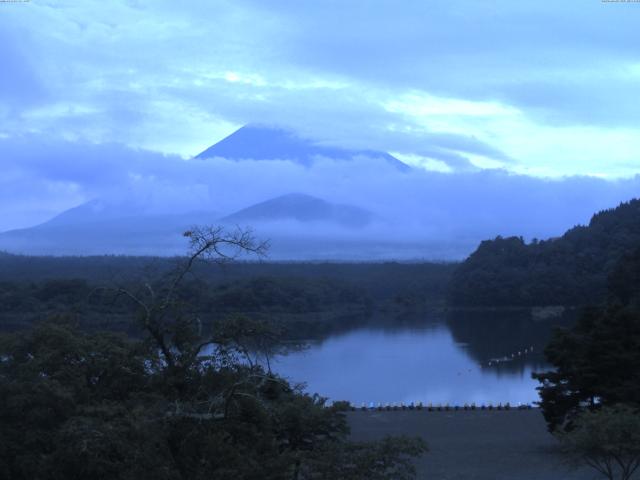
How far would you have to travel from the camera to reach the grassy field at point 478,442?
385 inches

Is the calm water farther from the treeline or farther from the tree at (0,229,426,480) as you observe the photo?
the tree at (0,229,426,480)

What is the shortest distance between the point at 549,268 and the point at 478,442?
37573mm

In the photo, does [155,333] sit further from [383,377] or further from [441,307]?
Result: [441,307]

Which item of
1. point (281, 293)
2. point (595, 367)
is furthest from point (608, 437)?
point (281, 293)

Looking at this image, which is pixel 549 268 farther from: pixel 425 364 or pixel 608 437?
pixel 608 437

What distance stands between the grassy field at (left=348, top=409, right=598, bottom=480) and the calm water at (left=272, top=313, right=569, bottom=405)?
1948 mm

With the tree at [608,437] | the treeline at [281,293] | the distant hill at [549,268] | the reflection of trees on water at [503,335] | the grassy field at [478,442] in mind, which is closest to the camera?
the tree at [608,437]

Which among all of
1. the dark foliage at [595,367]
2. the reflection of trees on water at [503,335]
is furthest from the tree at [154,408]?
the reflection of trees on water at [503,335]

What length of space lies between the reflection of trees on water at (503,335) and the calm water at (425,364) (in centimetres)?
4

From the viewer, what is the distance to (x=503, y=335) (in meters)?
33.6

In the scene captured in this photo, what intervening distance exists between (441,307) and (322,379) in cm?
2721

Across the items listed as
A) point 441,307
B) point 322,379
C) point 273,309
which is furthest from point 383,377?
point 441,307

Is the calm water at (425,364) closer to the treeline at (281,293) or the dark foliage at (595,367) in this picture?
the treeline at (281,293)

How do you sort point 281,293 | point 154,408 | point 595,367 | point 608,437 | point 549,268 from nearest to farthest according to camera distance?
point 154,408, point 608,437, point 595,367, point 281,293, point 549,268
